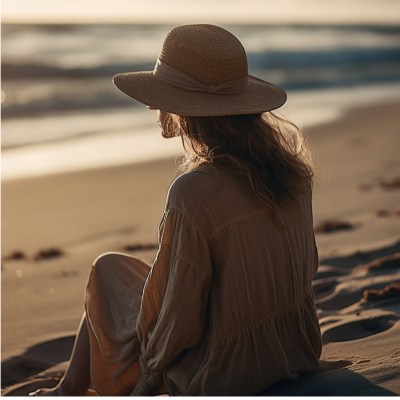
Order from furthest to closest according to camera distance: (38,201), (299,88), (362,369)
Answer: (299,88), (38,201), (362,369)

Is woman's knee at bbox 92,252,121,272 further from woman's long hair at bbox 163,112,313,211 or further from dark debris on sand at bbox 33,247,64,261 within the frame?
dark debris on sand at bbox 33,247,64,261

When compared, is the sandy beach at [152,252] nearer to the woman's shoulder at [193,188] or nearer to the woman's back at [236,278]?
the woman's back at [236,278]

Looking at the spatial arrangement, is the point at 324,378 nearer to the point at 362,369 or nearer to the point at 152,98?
the point at 362,369

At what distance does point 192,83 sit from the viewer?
346cm

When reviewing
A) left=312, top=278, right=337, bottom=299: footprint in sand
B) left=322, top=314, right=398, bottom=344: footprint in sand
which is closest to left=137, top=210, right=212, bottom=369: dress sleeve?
left=322, top=314, right=398, bottom=344: footprint in sand

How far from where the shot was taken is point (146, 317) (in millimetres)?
3463

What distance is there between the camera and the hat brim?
335 centimetres

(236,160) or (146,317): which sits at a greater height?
(236,160)

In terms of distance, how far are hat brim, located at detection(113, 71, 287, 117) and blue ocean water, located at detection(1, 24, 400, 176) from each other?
18.7 ft

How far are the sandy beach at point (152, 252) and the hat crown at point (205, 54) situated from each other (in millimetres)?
957

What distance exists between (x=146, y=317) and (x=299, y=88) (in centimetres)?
1299

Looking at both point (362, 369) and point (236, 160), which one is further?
point (362, 369)

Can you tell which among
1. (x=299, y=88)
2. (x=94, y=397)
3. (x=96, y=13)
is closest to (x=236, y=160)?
(x=94, y=397)

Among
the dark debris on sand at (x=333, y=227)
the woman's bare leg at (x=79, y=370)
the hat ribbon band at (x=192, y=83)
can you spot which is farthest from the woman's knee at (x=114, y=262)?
the dark debris on sand at (x=333, y=227)
